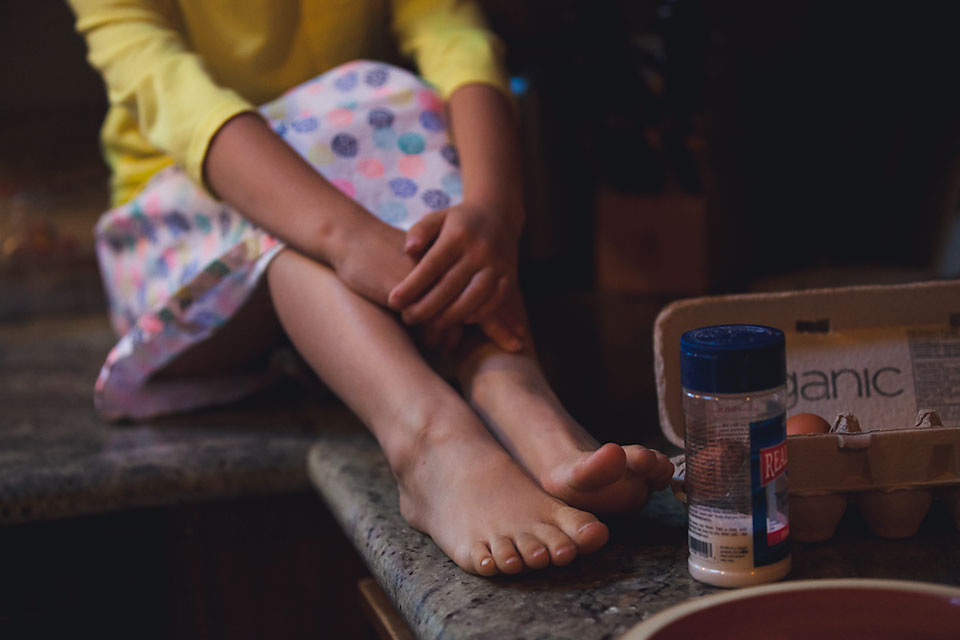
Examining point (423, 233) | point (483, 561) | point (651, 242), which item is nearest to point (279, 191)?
point (423, 233)

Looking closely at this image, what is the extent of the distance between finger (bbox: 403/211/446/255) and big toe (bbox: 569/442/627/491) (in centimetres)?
26

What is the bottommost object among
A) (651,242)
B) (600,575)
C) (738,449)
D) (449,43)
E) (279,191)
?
(651,242)

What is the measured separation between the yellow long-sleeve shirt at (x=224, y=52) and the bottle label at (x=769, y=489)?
586mm

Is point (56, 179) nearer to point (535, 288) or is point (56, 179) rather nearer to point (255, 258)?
point (535, 288)

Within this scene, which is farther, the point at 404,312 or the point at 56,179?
the point at 56,179

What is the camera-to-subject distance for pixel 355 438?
1.02 meters

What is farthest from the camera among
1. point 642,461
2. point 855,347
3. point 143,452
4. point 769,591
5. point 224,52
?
point 224,52

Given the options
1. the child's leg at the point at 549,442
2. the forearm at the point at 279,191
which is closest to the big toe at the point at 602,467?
the child's leg at the point at 549,442

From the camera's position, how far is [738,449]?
0.57 m

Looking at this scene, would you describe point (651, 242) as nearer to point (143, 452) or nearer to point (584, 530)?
point (143, 452)

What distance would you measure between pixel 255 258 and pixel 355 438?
0.72 ft

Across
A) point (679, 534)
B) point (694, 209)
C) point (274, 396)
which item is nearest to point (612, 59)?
point (694, 209)

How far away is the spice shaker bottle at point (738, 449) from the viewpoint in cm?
56

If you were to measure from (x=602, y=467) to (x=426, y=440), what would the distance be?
162 mm
